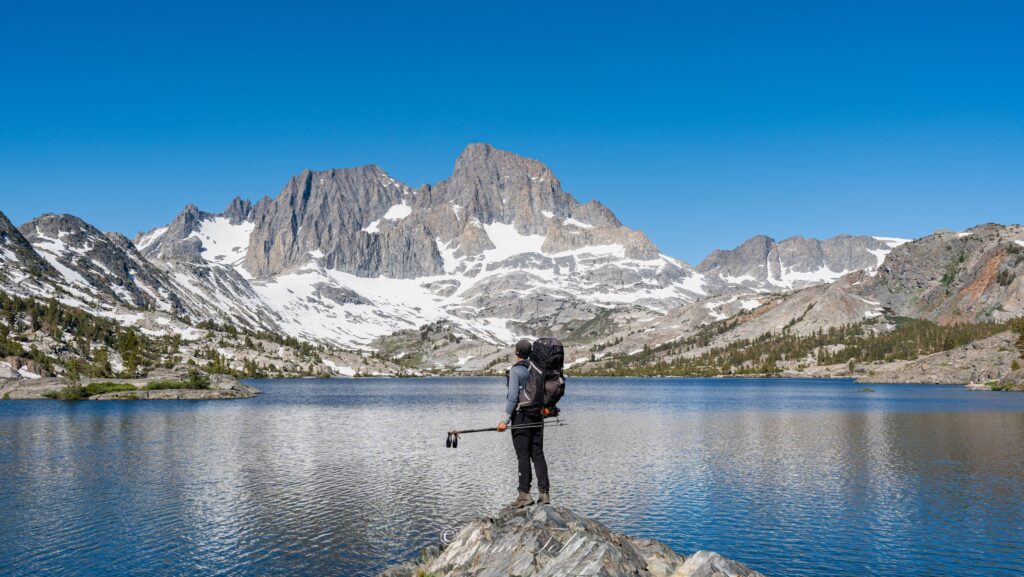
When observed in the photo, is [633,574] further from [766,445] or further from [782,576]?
[766,445]

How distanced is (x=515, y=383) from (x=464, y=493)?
26476 millimetres

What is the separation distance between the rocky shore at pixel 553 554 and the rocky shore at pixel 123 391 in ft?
524

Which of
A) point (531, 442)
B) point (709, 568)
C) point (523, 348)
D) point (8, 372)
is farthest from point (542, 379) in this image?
point (8, 372)

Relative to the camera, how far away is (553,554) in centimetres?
2580

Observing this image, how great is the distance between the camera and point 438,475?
60.2 metres

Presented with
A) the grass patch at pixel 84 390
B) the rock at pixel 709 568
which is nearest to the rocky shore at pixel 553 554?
the rock at pixel 709 568

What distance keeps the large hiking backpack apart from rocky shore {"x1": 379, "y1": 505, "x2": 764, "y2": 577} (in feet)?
13.9

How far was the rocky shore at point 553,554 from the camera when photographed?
2514 cm

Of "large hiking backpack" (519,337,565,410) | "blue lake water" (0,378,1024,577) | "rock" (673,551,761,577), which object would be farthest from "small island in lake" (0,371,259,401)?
"rock" (673,551,761,577)

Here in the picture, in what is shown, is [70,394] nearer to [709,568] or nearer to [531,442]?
[531,442]

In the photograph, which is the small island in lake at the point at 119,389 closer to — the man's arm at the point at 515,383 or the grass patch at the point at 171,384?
the grass patch at the point at 171,384

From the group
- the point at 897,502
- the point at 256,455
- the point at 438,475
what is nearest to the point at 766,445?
the point at 897,502

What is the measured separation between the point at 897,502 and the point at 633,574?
32.2 meters

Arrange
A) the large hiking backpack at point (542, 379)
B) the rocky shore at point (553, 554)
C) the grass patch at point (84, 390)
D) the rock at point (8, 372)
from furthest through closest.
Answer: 1. the rock at point (8, 372)
2. the grass patch at point (84, 390)
3. the large hiking backpack at point (542, 379)
4. the rocky shore at point (553, 554)
